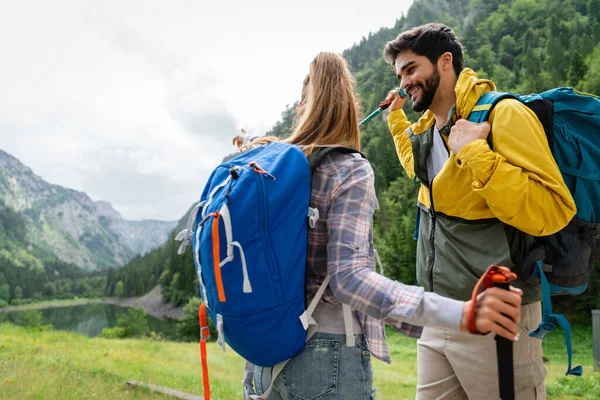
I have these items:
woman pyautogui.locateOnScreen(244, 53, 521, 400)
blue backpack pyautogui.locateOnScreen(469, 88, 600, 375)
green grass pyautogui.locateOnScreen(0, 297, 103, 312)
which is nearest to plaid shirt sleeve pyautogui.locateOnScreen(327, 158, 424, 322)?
woman pyautogui.locateOnScreen(244, 53, 521, 400)

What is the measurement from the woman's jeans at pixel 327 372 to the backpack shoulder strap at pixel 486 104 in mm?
1233

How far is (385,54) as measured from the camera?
2742mm

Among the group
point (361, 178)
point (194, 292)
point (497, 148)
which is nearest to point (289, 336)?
point (361, 178)

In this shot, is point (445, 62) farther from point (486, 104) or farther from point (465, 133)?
point (465, 133)

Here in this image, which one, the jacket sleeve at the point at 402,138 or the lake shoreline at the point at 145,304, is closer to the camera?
the jacket sleeve at the point at 402,138

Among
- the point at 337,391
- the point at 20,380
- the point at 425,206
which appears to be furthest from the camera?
the point at 20,380

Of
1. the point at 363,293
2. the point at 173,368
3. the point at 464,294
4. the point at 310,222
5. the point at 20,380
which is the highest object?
the point at 310,222

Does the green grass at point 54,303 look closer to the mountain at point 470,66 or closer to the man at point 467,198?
the mountain at point 470,66

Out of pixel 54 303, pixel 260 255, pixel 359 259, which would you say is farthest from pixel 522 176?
pixel 54 303

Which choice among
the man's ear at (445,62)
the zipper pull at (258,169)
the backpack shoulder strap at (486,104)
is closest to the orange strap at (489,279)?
the zipper pull at (258,169)

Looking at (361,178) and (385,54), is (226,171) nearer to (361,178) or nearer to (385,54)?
(361,178)

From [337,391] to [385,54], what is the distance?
1.99 metres

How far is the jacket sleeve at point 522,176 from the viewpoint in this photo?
1.89 metres

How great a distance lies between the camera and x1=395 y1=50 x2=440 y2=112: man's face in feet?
8.51
